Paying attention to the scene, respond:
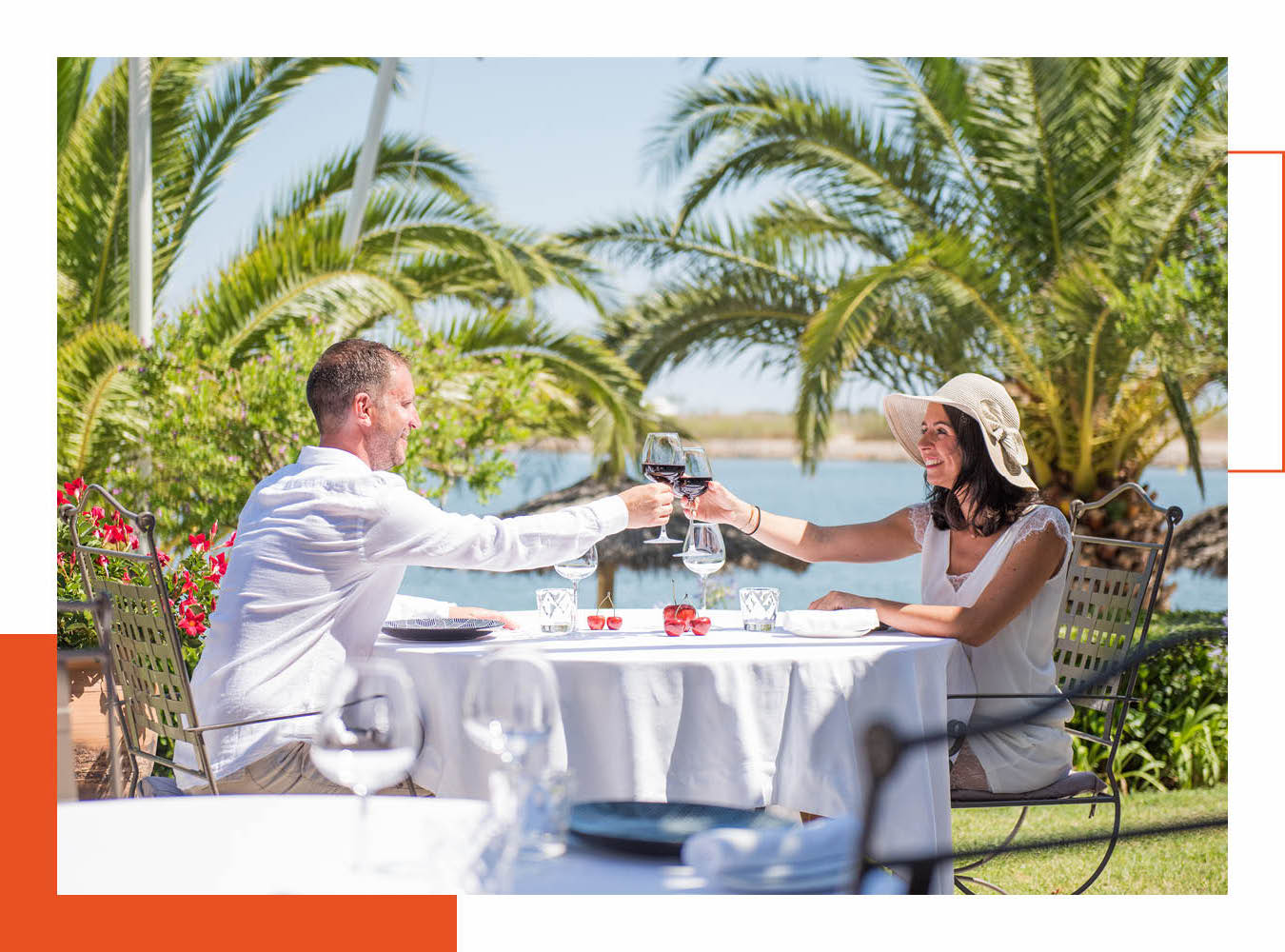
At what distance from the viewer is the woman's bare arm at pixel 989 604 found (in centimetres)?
357

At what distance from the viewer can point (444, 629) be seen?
3371 mm

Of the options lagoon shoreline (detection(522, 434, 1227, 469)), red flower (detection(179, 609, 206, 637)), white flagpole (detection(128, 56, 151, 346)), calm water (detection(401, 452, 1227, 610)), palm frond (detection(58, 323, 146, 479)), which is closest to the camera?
red flower (detection(179, 609, 206, 637))

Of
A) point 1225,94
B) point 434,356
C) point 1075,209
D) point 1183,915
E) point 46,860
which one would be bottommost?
point 1183,915

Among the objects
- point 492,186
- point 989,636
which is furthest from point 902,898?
point 492,186

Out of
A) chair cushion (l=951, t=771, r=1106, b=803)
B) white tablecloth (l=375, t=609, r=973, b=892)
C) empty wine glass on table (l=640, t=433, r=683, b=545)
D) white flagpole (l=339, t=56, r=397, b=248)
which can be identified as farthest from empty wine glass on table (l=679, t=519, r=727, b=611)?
white flagpole (l=339, t=56, r=397, b=248)

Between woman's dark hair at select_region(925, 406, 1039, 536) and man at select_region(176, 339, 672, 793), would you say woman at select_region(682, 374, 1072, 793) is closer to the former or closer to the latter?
woman's dark hair at select_region(925, 406, 1039, 536)

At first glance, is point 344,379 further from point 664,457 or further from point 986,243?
point 986,243

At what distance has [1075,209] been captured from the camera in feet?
28.2

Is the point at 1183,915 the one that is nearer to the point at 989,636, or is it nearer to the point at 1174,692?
the point at 989,636

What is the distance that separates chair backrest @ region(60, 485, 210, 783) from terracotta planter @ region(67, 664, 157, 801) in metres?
0.92

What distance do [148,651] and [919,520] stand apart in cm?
249

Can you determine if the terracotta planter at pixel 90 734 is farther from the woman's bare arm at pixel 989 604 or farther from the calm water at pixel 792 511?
the calm water at pixel 792 511

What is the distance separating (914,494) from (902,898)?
42.4 ft

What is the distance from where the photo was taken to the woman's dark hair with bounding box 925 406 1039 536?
3971 millimetres
